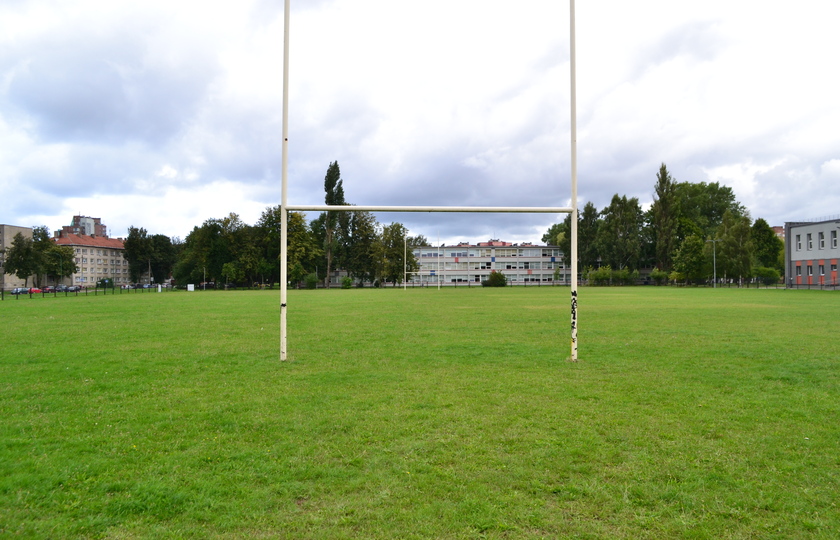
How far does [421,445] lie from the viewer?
16.8 feet

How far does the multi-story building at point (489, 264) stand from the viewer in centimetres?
8788

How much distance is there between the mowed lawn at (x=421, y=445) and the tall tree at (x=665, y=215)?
7252 cm

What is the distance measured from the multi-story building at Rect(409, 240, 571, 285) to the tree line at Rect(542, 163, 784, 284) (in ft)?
23.0

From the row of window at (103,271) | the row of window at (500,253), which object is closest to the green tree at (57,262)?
the row of window at (103,271)

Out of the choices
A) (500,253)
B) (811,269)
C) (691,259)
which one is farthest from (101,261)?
(811,269)

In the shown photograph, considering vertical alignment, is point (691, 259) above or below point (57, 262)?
above

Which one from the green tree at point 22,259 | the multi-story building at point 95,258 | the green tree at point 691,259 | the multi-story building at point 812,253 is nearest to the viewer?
the multi-story building at point 812,253

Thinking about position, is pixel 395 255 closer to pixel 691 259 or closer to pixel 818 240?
pixel 691 259

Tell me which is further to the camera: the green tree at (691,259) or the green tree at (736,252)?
the green tree at (691,259)

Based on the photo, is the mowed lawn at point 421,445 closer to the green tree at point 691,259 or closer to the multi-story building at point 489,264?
the green tree at point 691,259

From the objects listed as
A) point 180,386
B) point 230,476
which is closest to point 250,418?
point 230,476

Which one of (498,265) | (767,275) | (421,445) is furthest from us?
(498,265)

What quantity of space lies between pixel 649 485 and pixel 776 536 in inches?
35.7

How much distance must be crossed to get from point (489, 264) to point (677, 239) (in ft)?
95.3
